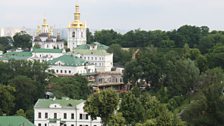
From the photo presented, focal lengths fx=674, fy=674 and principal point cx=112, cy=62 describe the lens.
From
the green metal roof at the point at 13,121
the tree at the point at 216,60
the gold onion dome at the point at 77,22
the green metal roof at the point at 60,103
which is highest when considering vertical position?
the gold onion dome at the point at 77,22

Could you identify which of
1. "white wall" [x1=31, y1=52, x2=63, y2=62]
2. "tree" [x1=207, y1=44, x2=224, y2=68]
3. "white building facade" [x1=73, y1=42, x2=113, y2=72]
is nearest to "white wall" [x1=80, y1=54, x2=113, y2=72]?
"white building facade" [x1=73, y1=42, x2=113, y2=72]

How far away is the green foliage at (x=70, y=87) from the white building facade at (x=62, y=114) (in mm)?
6957

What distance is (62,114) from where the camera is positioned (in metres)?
46.2

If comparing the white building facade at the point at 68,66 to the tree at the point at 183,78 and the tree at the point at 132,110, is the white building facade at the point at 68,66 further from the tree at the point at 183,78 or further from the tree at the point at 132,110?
the tree at the point at 132,110

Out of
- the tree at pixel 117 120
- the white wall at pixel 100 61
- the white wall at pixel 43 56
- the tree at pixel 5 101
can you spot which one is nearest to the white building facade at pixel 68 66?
the white wall at pixel 100 61

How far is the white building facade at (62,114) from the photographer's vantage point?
1811 inches

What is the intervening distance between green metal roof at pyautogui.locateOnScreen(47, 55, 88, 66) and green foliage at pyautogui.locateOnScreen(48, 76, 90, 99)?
440 inches

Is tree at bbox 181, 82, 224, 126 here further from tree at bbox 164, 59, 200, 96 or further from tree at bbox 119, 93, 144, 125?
tree at bbox 164, 59, 200, 96

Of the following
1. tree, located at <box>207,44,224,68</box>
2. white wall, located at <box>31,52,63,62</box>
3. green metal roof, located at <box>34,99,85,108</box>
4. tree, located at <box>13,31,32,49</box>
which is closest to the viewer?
green metal roof, located at <box>34,99,85,108</box>

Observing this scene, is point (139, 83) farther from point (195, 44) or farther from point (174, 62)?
point (195, 44)

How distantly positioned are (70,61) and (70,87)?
51.3ft

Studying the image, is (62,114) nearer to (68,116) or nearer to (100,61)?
(68,116)

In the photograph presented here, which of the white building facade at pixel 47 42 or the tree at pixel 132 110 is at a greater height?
the white building facade at pixel 47 42

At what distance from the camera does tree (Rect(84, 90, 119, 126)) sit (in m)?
40.2
